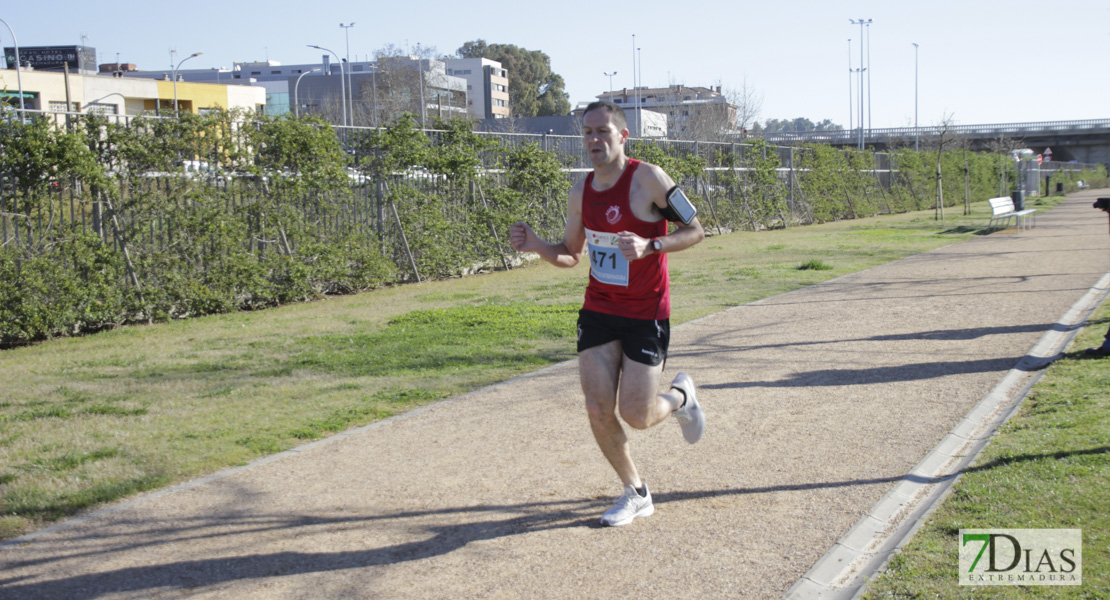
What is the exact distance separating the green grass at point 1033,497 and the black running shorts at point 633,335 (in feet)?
4.61

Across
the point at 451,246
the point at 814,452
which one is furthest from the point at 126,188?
the point at 814,452

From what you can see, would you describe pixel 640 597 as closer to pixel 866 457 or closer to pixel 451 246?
pixel 866 457

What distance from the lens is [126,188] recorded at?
36.8 ft

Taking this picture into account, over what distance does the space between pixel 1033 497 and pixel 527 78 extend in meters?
138

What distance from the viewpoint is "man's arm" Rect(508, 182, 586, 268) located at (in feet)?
15.3

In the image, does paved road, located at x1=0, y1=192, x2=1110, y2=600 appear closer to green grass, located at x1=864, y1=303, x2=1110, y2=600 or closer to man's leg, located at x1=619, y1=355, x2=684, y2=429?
green grass, located at x1=864, y1=303, x2=1110, y2=600

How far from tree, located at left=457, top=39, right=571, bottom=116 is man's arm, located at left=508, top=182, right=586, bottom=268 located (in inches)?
5096

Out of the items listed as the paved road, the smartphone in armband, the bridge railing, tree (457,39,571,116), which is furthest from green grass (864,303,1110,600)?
tree (457,39,571,116)

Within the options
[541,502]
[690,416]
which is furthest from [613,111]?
[541,502]

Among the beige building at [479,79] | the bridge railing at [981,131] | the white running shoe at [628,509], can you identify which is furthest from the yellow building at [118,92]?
the white running shoe at [628,509]

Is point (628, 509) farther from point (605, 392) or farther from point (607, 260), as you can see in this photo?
point (607, 260)

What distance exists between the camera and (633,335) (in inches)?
176

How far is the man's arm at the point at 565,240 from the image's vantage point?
4.67 m

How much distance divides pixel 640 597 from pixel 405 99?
74325 millimetres
